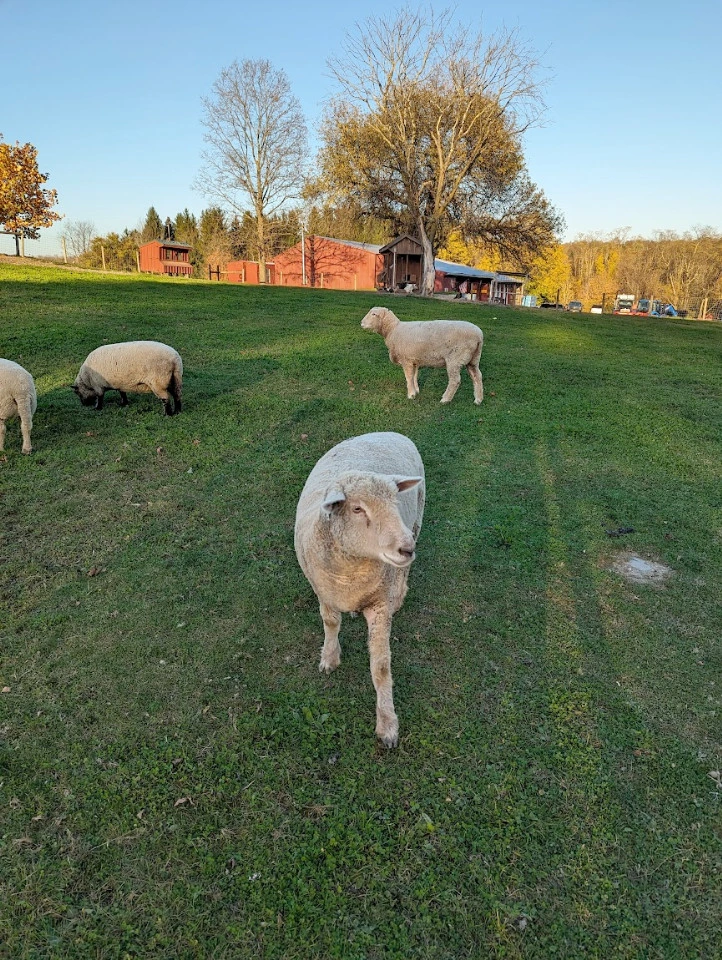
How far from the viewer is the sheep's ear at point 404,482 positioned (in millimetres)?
3916

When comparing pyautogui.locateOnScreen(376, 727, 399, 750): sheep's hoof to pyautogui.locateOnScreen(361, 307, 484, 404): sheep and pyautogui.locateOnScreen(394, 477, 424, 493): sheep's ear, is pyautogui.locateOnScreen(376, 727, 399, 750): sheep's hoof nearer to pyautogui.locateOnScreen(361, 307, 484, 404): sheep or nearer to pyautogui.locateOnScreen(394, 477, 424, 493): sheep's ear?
pyautogui.locateOnScreen(394, 477, 424, 493): sheep's ear

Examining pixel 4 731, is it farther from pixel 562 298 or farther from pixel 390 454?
pixel 562 298

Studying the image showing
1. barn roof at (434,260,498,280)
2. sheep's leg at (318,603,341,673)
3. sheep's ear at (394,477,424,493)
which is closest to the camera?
sheep's ear at (394,477,424,493)

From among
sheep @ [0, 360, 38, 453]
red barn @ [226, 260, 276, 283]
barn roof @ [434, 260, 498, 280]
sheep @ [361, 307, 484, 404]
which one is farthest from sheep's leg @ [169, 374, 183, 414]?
red barn @ [226, 260, 276, 283]

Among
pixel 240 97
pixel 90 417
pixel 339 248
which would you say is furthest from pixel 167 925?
pixel 240 97

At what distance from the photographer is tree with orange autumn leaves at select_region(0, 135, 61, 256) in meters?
34.1

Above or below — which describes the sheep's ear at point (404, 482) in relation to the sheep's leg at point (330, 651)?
above

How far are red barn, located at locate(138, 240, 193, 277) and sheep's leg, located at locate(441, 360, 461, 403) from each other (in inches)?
2600

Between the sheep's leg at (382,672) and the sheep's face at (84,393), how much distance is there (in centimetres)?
931

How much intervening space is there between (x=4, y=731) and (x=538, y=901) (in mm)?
3956

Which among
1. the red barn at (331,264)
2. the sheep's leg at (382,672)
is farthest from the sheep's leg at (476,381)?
the red barn at (331,264)

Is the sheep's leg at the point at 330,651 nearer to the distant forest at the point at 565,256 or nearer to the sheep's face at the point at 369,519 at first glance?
the sheep's face at the point at 369,519

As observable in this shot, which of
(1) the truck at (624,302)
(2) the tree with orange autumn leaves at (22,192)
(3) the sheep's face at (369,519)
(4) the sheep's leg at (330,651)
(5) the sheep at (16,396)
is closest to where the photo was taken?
(3) the sheep's face at (369,519)

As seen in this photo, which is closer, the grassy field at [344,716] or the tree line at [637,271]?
the grassy field at [344,716]
